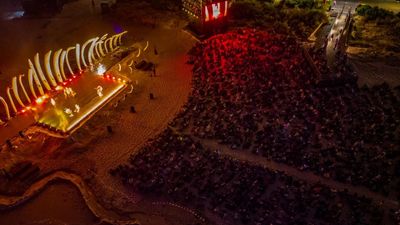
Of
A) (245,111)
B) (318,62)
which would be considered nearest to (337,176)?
(245,111)

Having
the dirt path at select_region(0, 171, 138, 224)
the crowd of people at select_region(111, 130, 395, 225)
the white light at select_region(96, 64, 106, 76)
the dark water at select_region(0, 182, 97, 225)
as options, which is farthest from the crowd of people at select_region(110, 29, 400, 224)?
the white light at select_region(96, 64, 106, 76)

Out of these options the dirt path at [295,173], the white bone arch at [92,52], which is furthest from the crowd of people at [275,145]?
the white bone arch at [92,52]

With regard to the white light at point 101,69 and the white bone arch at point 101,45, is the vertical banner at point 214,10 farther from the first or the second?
the white light at point 101,69

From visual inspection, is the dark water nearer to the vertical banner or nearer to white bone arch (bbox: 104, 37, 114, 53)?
white bone arch (bbox: 104, 37, 114, 53)

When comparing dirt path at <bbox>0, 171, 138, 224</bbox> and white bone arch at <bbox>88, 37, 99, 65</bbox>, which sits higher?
white bone arch at <bbox>88, 37, 99, 65</bbox>

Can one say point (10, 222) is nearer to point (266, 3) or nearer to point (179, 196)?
point (179, 196)

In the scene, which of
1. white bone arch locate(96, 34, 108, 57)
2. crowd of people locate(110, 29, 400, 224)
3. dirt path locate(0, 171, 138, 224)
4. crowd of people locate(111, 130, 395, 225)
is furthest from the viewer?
white bone arch locate(96, 34, 108, 57)

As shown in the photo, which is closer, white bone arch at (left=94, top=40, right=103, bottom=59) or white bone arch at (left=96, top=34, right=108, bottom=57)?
white bone arch at (left=96, top=34, right=108, bottom=57)
